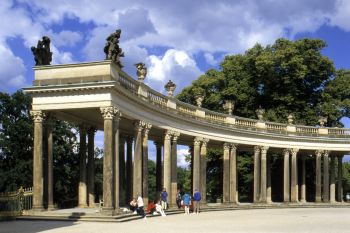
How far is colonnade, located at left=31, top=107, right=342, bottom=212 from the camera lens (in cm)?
3650

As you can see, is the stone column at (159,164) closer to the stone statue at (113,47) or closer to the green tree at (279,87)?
the green tree at (279,87)

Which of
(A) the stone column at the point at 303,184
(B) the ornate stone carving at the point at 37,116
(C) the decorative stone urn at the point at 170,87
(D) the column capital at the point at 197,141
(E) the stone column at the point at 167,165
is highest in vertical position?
(C) the decorative stone urn at the point at 170,87

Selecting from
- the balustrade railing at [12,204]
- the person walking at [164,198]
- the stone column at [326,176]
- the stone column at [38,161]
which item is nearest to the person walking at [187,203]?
the person walking at [164,198]

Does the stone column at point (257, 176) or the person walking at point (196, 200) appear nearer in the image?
the person walking at point (196, 200)

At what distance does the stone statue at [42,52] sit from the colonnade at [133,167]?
13.1 feet

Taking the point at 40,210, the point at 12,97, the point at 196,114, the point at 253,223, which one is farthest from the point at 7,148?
the point at 253,223

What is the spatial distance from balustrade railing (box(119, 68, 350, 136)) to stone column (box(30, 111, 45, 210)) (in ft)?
19.9

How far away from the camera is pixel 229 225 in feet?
106

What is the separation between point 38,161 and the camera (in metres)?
→ 37.6

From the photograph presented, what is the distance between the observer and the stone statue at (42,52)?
39188 mm

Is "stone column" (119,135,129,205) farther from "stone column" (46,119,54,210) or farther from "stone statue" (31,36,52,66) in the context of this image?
"stone statue" (31,36,52,66)

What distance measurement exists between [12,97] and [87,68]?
29636mm

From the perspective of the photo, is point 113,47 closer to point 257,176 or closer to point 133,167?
point 133,167

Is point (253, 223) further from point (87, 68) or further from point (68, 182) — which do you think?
point (68, 182)
